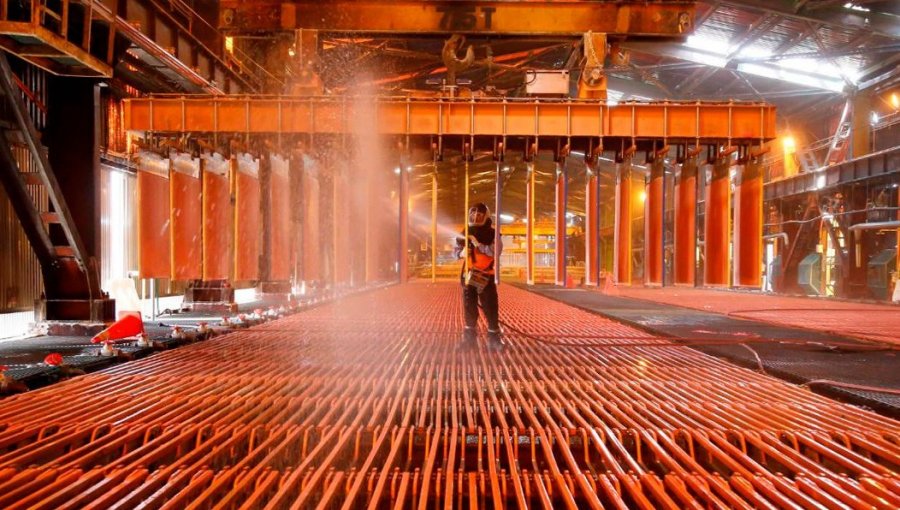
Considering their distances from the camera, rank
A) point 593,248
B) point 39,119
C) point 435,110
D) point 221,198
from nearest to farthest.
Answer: point 435,110 → point 221,198 → point 593,248 → point 39,119

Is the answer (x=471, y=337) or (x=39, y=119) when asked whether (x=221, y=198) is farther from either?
(x=39, y=119)

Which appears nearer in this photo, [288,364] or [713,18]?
[288,364]

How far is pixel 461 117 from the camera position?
477cm

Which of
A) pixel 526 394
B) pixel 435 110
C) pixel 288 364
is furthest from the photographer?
pixel 435 110

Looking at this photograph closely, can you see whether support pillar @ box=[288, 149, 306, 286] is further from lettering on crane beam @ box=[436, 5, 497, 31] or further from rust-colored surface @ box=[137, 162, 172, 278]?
lettering on crane beam @ box=[436, 5, 497, 31]

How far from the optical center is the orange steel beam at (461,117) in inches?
183

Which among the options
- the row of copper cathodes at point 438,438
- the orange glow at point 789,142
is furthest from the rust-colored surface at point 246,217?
the orange glow at point 789,142

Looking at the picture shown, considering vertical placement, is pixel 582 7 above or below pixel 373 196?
above

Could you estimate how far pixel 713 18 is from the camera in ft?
44.6

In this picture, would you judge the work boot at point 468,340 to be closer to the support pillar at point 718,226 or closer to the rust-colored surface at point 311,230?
the rust-colored surface at point 311,230

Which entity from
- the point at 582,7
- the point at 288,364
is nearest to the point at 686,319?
the point at 582,7

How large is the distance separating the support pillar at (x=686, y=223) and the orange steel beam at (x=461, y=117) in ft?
1.68

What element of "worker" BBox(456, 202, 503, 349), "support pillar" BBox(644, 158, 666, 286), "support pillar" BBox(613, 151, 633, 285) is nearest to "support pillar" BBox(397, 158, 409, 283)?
"worker" BBox(456, 202, 503, 349)

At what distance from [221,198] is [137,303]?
301 cm
